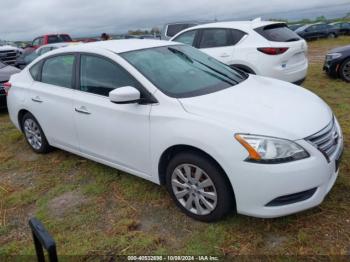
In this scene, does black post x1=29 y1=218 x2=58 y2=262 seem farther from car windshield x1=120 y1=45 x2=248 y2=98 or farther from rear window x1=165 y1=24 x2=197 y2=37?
rear window x1=165 y1=24 x2=197 y2=37

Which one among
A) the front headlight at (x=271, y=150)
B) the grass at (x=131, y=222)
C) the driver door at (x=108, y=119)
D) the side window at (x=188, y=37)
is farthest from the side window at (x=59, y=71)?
the side window at (x=188, y=37)

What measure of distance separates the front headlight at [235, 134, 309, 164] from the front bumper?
0.04m

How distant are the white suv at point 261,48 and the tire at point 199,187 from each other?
3.90 m

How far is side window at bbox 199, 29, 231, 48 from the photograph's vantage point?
22.9 feet

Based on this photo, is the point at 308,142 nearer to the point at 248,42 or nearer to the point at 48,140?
the point at 48,140

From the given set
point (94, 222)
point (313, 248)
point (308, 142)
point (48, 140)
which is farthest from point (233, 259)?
point (48, 140)

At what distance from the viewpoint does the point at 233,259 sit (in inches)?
106

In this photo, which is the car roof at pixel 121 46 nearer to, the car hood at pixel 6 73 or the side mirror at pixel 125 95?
the side mirror at pixel 125 95

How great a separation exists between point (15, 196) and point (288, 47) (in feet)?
17.0

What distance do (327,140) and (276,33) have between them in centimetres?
439

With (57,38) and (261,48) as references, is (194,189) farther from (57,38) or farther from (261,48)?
(57,38)

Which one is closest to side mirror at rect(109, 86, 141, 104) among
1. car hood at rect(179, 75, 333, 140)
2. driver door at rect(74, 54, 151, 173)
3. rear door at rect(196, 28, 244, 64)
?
driver door at rect(74, 54, 151, 173)

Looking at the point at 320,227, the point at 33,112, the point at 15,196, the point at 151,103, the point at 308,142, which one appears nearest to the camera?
the point at 308,142

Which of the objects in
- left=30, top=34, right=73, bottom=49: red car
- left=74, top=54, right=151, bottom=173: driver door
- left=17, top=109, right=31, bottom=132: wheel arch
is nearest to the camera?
left=74, top=54, right=151, bottom=173: driver door
